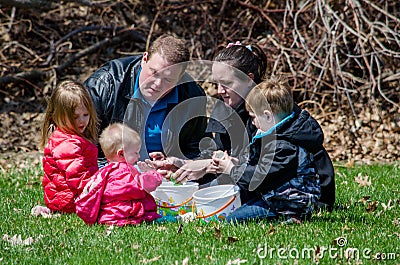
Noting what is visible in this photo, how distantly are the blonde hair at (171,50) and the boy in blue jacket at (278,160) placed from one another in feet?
3.07

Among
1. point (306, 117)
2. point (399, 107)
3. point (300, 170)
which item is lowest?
point (399, 107)

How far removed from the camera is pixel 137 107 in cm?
552

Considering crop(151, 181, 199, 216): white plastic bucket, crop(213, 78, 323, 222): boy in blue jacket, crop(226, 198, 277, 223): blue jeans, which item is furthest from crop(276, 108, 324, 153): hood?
crop(151, 181, 199, 216): white plastic bucket

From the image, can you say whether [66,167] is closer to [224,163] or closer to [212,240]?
[224,163]

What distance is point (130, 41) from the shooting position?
10656 millimetres

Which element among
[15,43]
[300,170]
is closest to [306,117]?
[300,170]

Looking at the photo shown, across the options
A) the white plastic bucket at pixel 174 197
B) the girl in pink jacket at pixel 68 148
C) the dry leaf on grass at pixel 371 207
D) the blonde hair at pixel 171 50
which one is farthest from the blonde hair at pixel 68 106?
the dry leaf on grass at pixel 371 207

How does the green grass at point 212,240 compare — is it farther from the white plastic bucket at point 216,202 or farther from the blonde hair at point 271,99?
the blonde hair at point 271,99

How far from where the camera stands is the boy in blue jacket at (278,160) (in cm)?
433

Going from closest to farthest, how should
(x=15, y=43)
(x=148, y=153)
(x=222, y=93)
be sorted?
(x=222, y=93)
(x=148, y=153)
(x=15, y=43)

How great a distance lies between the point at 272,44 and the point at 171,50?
486 centimetres

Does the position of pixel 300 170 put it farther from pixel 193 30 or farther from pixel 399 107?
pixel 193 30

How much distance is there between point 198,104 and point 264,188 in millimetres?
1627

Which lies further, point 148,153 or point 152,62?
point 148,153
